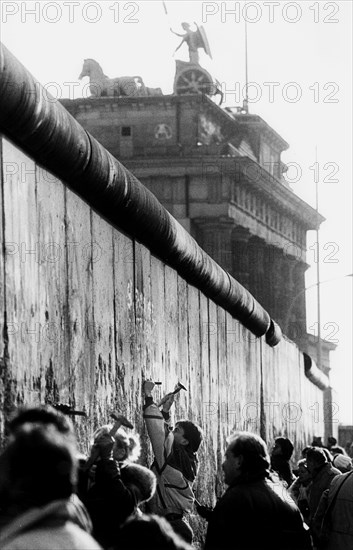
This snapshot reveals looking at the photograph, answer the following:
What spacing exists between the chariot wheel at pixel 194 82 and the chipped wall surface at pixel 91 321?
266 feet

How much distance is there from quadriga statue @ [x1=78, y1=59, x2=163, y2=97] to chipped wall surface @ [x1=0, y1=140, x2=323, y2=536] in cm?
7696

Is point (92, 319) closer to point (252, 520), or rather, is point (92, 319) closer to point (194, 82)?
point (252, 520)

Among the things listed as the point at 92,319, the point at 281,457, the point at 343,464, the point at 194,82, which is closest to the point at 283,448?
the point at 281,457

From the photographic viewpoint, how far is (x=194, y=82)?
328 feet

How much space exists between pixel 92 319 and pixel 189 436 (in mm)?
1223

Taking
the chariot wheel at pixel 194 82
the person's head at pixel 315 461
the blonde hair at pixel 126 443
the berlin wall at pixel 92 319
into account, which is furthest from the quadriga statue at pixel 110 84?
the blonde hair at pixel 126 443

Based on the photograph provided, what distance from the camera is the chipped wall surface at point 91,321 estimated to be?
26.6 feet

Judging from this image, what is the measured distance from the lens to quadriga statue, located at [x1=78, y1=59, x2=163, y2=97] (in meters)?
→ 94.5

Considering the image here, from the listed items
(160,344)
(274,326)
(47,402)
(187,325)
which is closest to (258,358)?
(274,326)

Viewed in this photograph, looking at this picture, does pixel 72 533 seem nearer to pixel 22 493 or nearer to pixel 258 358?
pixel 22 493

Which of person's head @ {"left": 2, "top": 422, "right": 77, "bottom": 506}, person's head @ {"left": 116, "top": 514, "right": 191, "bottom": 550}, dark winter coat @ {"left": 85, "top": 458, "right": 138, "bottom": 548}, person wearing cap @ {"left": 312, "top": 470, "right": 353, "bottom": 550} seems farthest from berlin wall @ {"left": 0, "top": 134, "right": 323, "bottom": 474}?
person's head @ {"left": 2, "top": 422, "right": 77, "bottom": 506}

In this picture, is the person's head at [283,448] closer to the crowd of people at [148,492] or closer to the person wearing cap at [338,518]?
the crowd of people at [148,492]

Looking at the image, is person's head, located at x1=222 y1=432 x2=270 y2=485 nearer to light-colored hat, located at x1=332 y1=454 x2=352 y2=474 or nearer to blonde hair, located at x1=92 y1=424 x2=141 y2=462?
blonde hair, located at x1=92 y1=424 x2=141 y2=462

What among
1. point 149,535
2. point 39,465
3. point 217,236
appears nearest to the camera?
point 39,465
